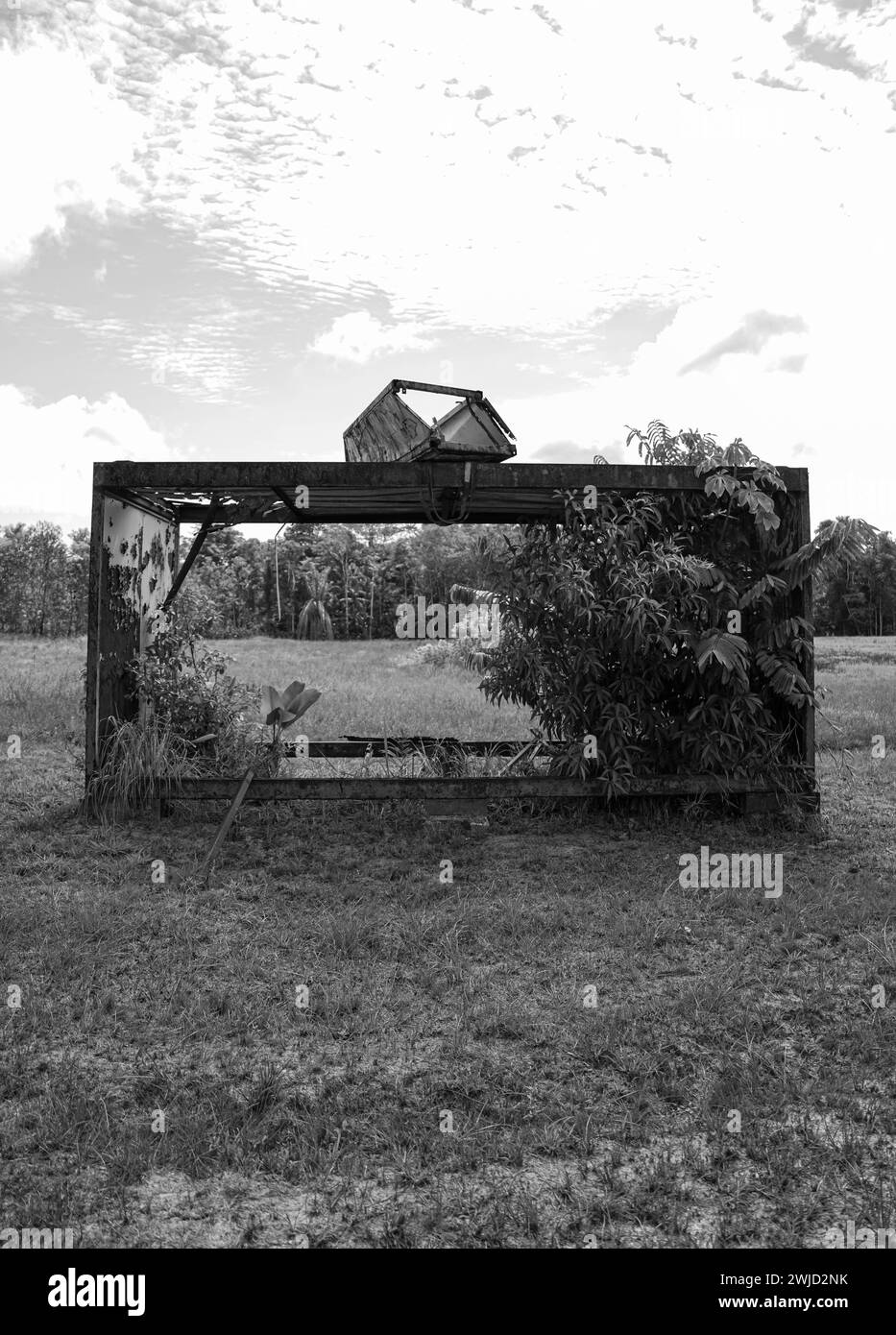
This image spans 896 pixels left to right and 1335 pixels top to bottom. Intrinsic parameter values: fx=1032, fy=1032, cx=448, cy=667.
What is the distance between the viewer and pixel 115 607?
9141 mm

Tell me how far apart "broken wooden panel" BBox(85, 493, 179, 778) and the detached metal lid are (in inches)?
87.2

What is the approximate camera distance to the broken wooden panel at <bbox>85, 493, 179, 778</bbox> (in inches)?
350

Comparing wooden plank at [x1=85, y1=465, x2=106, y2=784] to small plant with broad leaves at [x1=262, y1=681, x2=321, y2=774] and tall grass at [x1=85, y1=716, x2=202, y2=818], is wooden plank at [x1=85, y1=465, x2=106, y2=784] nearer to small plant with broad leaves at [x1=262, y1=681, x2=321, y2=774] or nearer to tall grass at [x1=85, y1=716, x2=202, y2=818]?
tall grass at [x1=85, y1=716, x2=202, y2=818]

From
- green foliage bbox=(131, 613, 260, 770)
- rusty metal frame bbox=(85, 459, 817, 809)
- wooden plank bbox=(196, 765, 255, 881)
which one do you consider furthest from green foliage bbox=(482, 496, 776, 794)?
green foliage bbox=(131, 613, 260, 770)

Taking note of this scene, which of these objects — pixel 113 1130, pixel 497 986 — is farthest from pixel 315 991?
pixel 113 1130

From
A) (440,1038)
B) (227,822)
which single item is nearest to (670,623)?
(227,822)

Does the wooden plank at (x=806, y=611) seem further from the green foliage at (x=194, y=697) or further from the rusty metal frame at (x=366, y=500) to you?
the green foliage at (x=194, y=697)

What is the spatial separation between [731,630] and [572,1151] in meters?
5.95

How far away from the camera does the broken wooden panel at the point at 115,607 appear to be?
8.90 metres

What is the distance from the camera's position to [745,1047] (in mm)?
4527

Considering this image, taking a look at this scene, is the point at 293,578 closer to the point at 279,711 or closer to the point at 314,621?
the point at 314,621

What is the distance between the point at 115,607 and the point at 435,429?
10.7ft

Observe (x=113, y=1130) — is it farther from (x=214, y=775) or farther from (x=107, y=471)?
(x=107, y=471)
